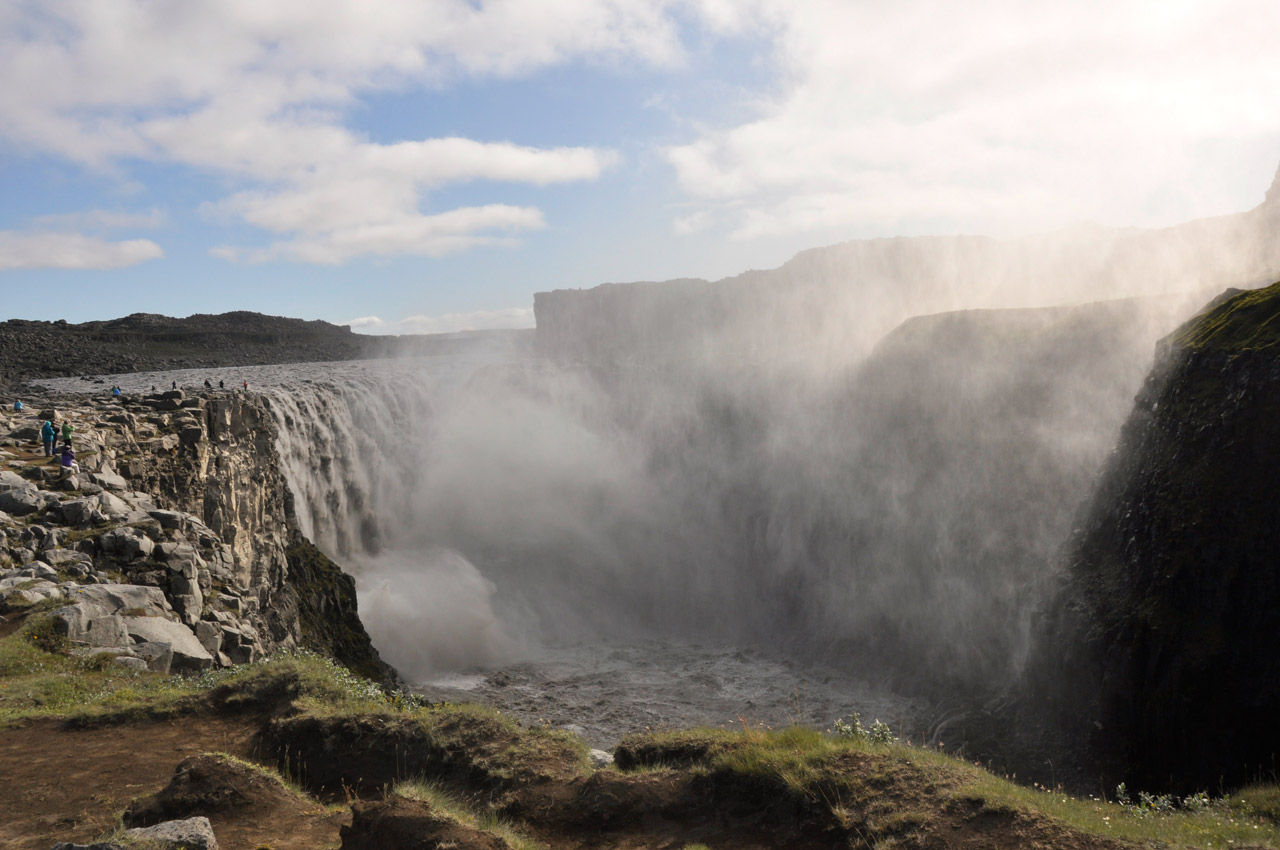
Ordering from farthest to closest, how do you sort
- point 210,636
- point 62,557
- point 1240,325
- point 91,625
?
point 1240,325 → point 210,636 → point 62,557 → point 91,625

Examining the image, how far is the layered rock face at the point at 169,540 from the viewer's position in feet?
45.0

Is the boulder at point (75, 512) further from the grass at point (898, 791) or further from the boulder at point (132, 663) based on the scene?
the grass at point (898, 791)

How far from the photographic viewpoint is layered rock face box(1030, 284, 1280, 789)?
18.8 m

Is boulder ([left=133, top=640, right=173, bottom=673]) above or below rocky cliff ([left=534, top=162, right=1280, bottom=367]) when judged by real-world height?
below

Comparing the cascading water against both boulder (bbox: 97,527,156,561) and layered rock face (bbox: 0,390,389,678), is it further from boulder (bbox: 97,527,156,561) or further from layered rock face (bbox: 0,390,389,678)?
boulder (bbox: 97,527,156,561)

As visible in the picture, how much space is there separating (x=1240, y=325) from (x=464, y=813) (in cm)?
2591

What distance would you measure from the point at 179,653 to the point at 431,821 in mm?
9381

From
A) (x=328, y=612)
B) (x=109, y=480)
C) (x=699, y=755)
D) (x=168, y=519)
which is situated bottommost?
(x=328, y=612)

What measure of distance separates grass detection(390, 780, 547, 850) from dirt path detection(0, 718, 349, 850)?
32.6 inches

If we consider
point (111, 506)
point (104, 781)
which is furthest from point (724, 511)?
point (104, 781)

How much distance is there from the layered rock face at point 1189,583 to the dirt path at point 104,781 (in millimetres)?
20739

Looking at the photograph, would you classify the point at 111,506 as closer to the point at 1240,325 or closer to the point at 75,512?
the point at 75,512

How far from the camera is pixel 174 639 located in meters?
13.6

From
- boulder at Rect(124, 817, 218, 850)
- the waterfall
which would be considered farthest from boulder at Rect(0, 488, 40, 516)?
the waterfall
